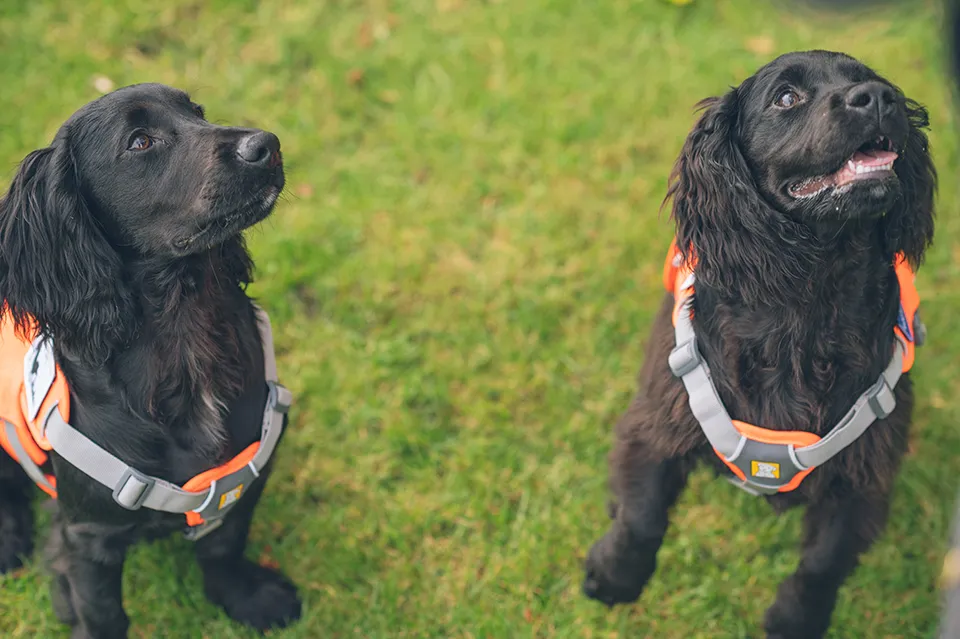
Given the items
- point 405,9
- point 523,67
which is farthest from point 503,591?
point 405,9

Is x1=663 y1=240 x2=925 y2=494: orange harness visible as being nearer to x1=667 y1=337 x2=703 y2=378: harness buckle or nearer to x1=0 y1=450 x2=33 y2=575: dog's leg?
x1=667 y1=337 x2=703 y2=378: harness buckle

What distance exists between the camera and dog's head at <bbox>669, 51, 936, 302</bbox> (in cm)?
252

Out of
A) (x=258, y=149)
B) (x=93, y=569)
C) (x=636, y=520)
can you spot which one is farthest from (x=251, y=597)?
(x=258, y=149)

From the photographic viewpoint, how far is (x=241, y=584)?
133 inches

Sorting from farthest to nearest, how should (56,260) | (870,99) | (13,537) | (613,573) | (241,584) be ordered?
(13,537) → (241,584) → (613,573) → (56,260) → (870,99)

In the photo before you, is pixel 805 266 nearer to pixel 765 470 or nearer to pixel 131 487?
pixel 765 470

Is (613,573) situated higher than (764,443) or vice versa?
(764,443)

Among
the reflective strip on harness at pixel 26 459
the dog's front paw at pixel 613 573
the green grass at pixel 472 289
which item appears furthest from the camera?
the green grass at pixel 472 289

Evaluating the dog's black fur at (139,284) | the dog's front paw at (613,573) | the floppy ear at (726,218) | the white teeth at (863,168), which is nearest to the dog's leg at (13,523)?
the dog's black fur at (139,284)

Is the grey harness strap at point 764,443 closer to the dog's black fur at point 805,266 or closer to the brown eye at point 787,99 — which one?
the dog's black fur at point 805,266

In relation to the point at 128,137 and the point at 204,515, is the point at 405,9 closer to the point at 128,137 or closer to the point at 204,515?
the point at 128,137

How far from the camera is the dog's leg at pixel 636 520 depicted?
3.09 m

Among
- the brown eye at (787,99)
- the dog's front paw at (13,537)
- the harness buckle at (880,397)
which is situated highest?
the brown eye at (787,99)

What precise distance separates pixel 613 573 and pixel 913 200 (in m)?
1.54
